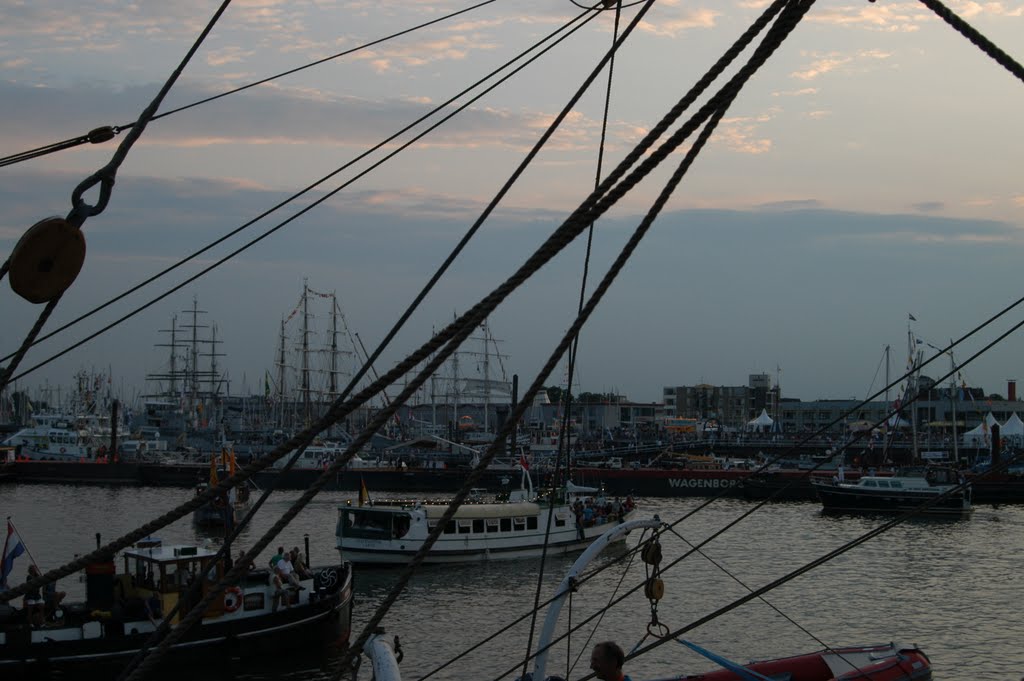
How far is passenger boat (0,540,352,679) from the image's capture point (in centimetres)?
1712

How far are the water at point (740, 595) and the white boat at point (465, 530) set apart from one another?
2.03 feet

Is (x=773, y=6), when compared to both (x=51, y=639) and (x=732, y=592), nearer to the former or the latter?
(x=51, y=639)

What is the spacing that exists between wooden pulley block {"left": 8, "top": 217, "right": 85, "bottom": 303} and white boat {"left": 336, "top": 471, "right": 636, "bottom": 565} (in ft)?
82.2

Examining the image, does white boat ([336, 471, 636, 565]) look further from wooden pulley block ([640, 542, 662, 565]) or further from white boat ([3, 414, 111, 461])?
white boat ([3, 414, 111, 461])

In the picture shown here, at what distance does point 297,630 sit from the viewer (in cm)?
1950

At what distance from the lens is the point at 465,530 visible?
3231 centimetres

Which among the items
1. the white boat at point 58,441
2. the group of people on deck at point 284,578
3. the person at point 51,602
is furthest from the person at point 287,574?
the white boat at point 58,441

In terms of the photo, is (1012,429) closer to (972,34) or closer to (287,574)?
(287,574)

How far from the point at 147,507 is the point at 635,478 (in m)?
25.3

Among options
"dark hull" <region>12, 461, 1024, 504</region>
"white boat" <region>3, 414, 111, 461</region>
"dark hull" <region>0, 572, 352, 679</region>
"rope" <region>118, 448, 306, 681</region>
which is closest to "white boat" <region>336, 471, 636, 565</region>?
"dark hull" <region>0, 572, 352, 679</region>

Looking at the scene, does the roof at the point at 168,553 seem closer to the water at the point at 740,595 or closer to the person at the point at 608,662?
the water at the point at 740,595

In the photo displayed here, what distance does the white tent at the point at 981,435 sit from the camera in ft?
230

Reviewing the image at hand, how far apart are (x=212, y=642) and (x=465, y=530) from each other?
14.3 metres

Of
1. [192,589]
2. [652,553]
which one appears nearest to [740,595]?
[652,553]
